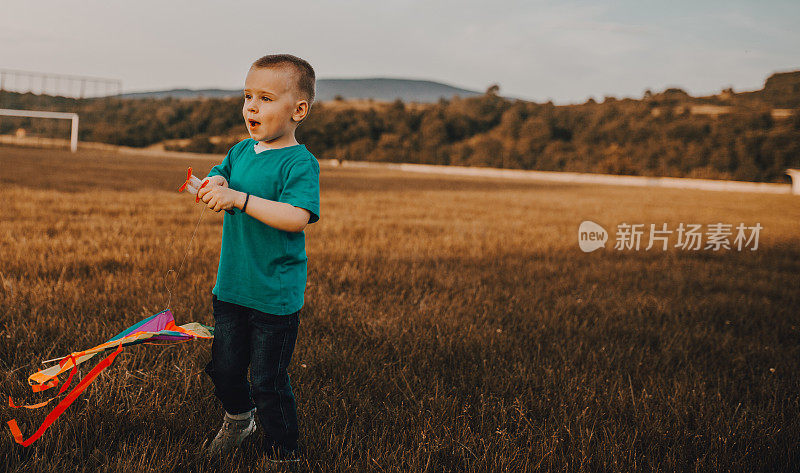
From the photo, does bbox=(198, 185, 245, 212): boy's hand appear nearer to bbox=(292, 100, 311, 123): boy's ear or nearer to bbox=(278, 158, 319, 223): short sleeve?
bbox=(278, 158, 319, 223): short sleeve

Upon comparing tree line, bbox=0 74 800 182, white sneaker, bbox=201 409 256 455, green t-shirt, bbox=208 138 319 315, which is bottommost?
white sneaker, bbox=201 409 256 455

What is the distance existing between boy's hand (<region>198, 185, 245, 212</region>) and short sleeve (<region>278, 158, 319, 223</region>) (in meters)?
0.15

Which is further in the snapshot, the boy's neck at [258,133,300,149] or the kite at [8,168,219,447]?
the boy's neck at [258,133,300,149]

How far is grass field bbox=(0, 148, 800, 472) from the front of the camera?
2068mm

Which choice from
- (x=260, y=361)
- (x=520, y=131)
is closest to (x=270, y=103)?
(x=260, y=361)

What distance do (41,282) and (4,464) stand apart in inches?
85.9

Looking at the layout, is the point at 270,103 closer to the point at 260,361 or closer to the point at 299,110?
the point at 299,110

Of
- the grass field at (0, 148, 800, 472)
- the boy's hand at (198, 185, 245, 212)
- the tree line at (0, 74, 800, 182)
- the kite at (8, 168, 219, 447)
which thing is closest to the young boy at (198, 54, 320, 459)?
the boy's hand at (198, 185, 245, 212)

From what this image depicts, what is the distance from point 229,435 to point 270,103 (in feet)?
3.89

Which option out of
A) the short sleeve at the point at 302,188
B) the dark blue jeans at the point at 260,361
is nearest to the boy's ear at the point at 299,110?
the short sleeve at the point at 302,188

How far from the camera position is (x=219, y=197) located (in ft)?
5.18

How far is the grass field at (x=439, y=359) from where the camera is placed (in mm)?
2068

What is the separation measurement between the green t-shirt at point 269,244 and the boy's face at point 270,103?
0.28 feet

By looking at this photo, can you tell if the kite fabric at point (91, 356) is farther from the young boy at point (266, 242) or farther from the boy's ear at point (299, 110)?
the boy's ear at point (299, 110)
